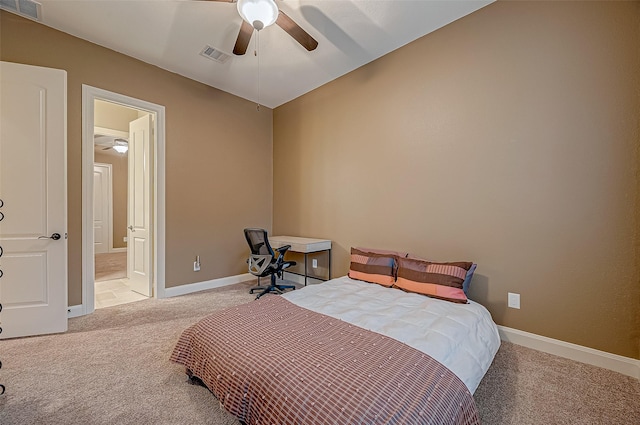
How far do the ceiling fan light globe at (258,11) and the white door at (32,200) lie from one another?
202cm

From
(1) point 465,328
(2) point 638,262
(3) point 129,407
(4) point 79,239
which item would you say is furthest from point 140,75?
(2) point 638,262

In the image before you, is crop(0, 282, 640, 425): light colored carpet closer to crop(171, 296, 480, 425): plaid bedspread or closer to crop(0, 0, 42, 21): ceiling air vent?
crop(171, 296, 480, 425): plaid bedspread

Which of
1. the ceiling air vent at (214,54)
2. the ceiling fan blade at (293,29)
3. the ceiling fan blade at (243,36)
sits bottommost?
the ceiling fan blade at (243,36)

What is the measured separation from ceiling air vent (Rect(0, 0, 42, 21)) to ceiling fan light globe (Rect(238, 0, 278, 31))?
2.10 m

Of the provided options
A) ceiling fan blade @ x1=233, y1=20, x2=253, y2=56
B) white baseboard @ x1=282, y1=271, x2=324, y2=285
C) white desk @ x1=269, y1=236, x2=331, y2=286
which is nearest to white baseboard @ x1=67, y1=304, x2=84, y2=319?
white desk @ x1=269, y1=236, x2=331, y2=286

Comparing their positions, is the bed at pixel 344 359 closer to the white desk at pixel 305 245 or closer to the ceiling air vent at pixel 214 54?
the white desk at pixel 305 245

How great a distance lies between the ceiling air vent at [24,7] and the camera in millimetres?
2461

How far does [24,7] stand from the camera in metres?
2.52

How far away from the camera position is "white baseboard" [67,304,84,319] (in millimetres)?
2932

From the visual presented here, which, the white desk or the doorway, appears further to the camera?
the doorway

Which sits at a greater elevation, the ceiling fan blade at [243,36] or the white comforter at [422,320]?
the ceiling fan blade at [243,36]

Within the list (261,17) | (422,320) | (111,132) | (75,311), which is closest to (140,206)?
(75,311)

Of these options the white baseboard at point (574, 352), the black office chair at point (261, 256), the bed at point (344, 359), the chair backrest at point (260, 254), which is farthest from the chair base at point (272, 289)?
the white baseboard at point (574, 352)

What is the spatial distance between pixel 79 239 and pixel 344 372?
324cm
